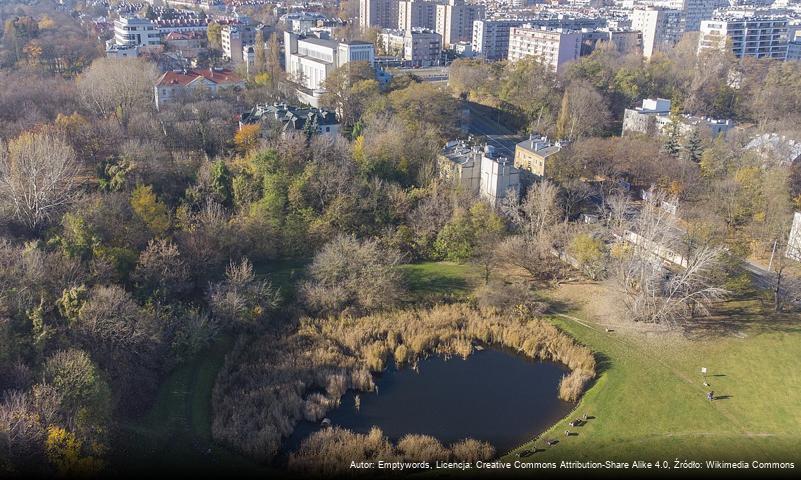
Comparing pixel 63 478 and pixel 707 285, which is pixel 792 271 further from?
pixel 63 478

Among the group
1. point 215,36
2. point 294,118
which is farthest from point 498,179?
point 215,36

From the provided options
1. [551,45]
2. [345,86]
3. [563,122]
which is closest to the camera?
[563,122]

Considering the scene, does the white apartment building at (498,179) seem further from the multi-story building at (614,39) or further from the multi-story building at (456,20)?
the multi-story building at (456,20)

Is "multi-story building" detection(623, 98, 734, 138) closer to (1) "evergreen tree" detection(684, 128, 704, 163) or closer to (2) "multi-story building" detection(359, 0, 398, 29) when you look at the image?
(1) "evergreen tree" detection(684, 128, 704, 163)

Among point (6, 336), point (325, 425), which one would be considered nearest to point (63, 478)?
point (6, 336)

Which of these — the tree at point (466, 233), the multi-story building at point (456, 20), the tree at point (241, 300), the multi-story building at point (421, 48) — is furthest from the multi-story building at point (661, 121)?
the multi-story building at point (456, 20)

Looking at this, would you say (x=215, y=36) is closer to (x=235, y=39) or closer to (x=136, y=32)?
(x=235, y=39)
